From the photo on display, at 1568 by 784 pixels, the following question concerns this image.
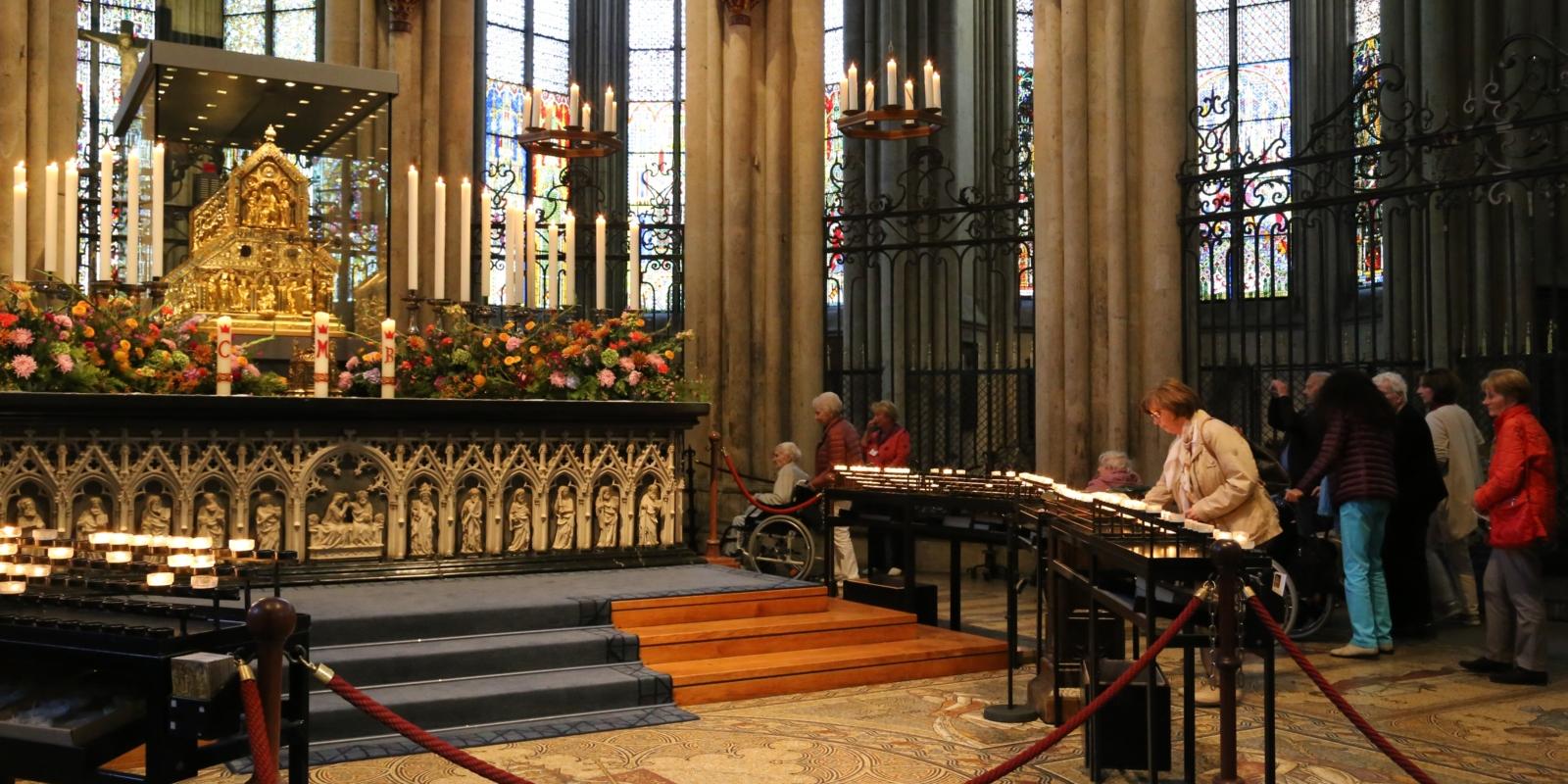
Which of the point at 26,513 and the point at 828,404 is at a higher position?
the point at 828,404

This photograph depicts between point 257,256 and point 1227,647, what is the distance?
767cm

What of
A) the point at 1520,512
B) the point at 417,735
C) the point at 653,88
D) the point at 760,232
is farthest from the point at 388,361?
the point at 653,88

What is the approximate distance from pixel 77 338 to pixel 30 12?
5.10 meters

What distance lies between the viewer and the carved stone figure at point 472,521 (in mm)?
8797

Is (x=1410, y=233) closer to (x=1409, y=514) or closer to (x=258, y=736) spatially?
(x=1409, y=514)

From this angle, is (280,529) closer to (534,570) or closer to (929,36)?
(534,570)

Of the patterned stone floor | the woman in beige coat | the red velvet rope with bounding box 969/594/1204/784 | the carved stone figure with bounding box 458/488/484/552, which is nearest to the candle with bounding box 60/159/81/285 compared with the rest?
the carved stone figure with bounding box 458/488/484/552

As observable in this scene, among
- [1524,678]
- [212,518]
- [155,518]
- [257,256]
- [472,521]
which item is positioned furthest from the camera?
[257,256]

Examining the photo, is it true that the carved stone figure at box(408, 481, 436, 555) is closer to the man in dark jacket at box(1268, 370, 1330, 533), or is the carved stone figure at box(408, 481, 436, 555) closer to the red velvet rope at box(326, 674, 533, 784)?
the red velvet rope at box(326, 674, 533, 784)

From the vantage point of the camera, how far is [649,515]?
30.8ft

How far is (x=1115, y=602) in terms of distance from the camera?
5.58m

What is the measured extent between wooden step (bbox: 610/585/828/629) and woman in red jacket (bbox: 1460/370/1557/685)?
3.71 metres

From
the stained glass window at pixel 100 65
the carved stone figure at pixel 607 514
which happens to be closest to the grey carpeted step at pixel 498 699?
the carved stone figure at pixel 607 514

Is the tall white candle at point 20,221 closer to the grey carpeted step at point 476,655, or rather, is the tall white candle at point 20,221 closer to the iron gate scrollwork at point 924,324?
the grey carpeted step at point 476,655
